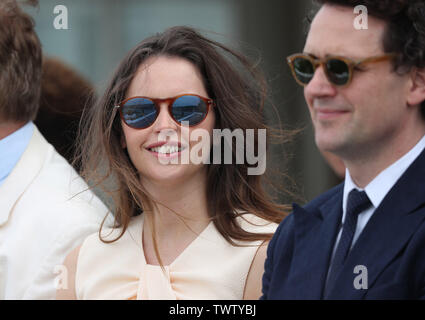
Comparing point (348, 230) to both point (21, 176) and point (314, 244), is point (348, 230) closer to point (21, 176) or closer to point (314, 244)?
point (314, 244)

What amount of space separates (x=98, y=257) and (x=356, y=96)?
4.16ft

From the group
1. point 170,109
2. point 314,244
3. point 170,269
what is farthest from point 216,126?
point 314,244

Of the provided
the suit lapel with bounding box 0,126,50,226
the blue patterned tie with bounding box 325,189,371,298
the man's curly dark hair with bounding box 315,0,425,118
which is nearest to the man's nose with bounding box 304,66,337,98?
the man's curly dark hair with bounding box 315,0,425,118

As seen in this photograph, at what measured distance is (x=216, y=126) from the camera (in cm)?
294

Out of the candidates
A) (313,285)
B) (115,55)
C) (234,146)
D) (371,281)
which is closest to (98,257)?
(234,146)

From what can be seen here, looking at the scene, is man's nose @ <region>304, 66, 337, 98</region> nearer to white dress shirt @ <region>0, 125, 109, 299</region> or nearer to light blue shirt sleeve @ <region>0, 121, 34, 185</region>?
white dress shirt @ <region>0, 125, 109, 299</region>

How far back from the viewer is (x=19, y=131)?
11.3 ft

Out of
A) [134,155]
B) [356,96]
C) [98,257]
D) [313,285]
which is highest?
[356,96]

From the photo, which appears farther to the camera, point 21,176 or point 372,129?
point 21,176

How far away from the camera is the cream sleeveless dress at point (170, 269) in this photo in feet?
9.03

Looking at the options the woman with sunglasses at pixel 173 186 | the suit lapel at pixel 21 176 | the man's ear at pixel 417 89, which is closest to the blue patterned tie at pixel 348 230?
the man's ear at pixel 417 89

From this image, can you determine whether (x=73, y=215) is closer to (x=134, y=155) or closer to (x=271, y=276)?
(x=134, y=155)

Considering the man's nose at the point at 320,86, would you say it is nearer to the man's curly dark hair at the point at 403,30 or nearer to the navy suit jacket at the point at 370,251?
the man's curly dark hair at the point at 403,30

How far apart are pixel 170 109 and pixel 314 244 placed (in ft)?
2.50
